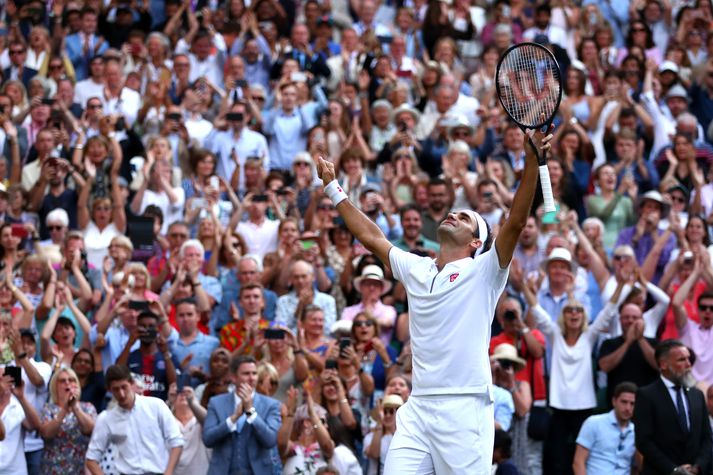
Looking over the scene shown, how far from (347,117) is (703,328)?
19.4 ft

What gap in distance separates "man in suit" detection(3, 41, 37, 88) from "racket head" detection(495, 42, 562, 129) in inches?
479

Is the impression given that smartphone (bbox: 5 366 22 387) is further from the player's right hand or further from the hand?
the player's right hand

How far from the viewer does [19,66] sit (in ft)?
63.4

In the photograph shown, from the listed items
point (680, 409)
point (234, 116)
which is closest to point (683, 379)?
point (680, 409)

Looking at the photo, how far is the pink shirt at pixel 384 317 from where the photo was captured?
14.0 m

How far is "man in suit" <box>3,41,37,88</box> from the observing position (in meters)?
19.2

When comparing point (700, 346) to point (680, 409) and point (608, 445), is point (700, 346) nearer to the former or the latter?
point (680, 409)

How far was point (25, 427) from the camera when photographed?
12758 mm

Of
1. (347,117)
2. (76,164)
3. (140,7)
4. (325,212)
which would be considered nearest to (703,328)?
(325,212)

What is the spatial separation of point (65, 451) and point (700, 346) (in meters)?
6.15

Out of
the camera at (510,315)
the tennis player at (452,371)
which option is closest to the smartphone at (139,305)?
the camera at (510,315)

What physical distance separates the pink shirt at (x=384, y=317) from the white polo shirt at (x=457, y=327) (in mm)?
5976

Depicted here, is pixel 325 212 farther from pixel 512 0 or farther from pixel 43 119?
pixel 512 0

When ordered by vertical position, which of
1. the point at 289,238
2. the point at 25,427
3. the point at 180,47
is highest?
the point at 180,47
